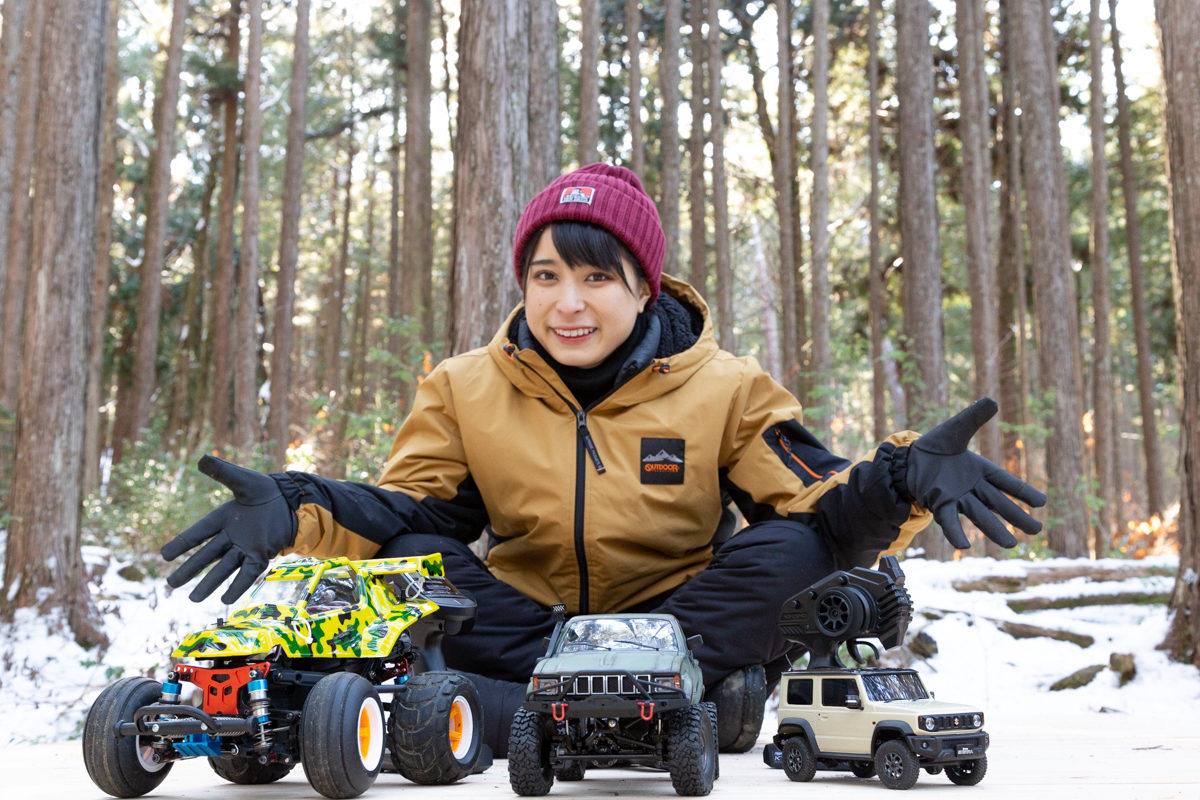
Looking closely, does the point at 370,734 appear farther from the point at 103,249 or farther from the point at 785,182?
the point at 785,182

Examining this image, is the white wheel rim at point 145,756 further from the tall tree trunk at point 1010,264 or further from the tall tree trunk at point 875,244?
the tall tree trunk at point 1010,264

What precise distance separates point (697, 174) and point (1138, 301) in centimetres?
761

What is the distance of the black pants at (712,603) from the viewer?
9.32 feet

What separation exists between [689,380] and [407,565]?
1192mm

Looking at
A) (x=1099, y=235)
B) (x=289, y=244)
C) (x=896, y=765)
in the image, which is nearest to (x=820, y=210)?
(x=1099, y=235)

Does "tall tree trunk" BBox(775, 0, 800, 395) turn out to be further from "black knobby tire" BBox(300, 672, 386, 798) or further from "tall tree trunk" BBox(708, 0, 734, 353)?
"black knobby tire" BBox(300, 672, 386, 798)

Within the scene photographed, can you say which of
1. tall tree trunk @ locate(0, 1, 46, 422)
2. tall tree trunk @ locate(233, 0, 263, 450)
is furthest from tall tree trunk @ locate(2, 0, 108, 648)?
tall tree trunk @ locate(233, 0, 263, 450)

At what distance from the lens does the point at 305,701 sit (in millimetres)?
1942

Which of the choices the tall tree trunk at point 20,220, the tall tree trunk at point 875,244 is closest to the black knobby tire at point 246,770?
the tall tree trunk at point 20,220

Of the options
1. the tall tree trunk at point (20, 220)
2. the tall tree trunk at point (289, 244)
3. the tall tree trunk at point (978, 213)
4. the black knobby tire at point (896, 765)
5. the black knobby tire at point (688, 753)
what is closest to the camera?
the black knobby tire at point (688, 753)

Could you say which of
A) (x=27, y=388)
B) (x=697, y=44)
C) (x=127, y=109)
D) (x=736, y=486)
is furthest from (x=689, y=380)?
(x=127, y=109)

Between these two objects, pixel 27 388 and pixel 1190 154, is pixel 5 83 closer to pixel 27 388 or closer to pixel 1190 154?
pixel 27 388

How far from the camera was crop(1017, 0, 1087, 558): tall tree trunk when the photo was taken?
12.5 metres

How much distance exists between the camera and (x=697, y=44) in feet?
61.7
